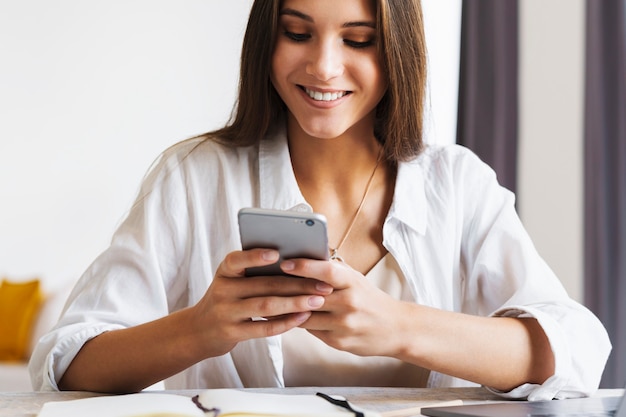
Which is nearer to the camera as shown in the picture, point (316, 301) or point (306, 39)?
point (316, 301)

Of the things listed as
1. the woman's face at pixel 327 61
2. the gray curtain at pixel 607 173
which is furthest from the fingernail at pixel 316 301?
the gray curtain at pixel 607 173

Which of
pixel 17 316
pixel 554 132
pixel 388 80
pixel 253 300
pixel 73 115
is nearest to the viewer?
pixel 253 300

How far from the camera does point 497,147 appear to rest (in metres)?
3.33

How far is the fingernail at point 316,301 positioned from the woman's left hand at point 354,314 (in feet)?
0.08

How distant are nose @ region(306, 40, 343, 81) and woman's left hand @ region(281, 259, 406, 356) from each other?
427 mm

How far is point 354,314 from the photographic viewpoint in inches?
44.2

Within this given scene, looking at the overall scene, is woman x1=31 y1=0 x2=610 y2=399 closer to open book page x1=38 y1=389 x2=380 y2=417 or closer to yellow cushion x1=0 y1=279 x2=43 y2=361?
open book page x1=38 y1=389 x2=380 y2=417

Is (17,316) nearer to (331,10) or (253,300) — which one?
(331,10)

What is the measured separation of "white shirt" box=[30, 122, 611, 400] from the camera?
1.34m

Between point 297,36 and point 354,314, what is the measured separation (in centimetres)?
57

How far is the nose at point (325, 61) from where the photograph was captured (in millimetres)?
1401

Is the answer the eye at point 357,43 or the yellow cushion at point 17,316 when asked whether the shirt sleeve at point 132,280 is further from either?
the yellow cushion at point 17,316

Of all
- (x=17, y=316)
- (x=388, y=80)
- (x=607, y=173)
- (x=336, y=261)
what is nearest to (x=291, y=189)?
(x=388, y=80)

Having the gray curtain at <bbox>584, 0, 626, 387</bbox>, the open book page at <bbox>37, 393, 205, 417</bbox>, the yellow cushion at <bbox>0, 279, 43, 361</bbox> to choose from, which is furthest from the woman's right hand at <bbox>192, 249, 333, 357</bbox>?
the yellow cushion at <bbox>0, 279, 43, 361</bbox>
